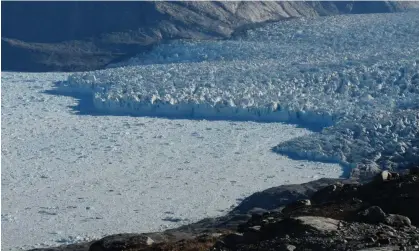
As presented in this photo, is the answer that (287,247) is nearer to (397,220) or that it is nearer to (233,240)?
(233,240)

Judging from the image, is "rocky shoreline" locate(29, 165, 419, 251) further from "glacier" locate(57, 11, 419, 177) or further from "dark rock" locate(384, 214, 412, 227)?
"glacier" locate(57, 11, 419, 177)

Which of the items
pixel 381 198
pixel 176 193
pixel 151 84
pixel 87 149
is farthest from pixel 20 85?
pixel 381 198

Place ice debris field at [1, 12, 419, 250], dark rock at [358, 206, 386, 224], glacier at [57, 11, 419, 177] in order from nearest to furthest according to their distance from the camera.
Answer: dark rock at [358, 206, 386, 224]
ice debris field at [1, 12, 419, 250]
glacier at [57, 11, 419, 177]

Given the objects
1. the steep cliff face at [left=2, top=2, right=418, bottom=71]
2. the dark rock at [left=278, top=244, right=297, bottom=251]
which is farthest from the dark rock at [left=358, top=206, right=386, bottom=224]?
the steep cliff face at [left=2, top=2, right=418, bottom=71]

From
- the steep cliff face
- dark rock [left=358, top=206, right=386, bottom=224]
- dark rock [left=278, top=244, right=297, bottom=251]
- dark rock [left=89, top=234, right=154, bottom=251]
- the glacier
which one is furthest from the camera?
the steep cliff face

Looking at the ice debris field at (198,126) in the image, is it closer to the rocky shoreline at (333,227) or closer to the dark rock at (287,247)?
the rocky shoreline at (333,227)
